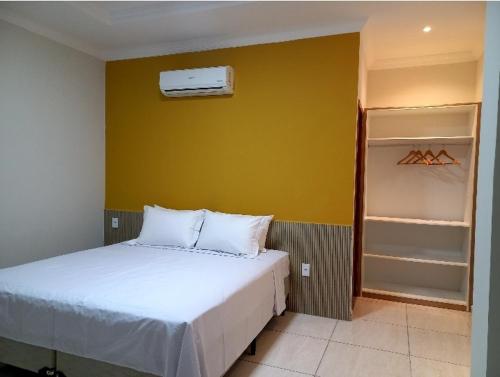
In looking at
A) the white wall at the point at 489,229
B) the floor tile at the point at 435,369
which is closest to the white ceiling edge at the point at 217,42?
the white wall at the point at 489,229

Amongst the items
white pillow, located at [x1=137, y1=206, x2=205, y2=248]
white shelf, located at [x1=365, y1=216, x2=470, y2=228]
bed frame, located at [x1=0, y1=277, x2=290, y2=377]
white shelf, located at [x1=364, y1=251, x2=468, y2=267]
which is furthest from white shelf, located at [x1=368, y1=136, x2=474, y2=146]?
bed frame, located at [x1=0, y1=277, x2=290, y2=377]

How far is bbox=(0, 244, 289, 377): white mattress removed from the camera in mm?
1675

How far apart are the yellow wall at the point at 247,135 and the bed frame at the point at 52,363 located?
1.91 metres

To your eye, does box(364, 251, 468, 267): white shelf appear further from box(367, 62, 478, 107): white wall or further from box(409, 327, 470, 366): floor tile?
box(367, 62, 478, 107): white wall

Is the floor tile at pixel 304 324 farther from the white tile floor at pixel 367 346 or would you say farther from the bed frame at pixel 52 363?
the bed frame at pixel 52 363

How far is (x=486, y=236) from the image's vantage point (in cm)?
126

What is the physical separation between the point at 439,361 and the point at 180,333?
190 cm

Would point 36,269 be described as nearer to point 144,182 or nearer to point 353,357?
point 144,182

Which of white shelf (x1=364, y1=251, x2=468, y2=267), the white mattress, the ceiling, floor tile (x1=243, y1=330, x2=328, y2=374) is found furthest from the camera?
white shelf (x1=364, y1=251, x2=468, y2=267)

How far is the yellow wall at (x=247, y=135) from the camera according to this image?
312 cm

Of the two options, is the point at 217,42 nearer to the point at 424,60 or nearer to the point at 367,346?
the point at 424,60

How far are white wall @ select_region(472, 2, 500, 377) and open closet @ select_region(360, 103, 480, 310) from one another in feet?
7.50

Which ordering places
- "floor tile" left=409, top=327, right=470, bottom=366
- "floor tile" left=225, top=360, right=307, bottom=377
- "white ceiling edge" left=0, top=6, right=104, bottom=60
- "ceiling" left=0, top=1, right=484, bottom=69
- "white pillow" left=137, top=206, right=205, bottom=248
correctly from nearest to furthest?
"floor tile" left=225, top=360, right=307, bottom=377, "floor tile" left=409, top=327, right=470, bottom=366, "ceiling" left=0, top=1, right=484, bottom=69, "white ceiling edge" left=0, top=6, right=104, bottom=60, "white pillow" left=137, top=206, right=205, bottom=248

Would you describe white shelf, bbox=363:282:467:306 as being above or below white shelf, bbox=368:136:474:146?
below
